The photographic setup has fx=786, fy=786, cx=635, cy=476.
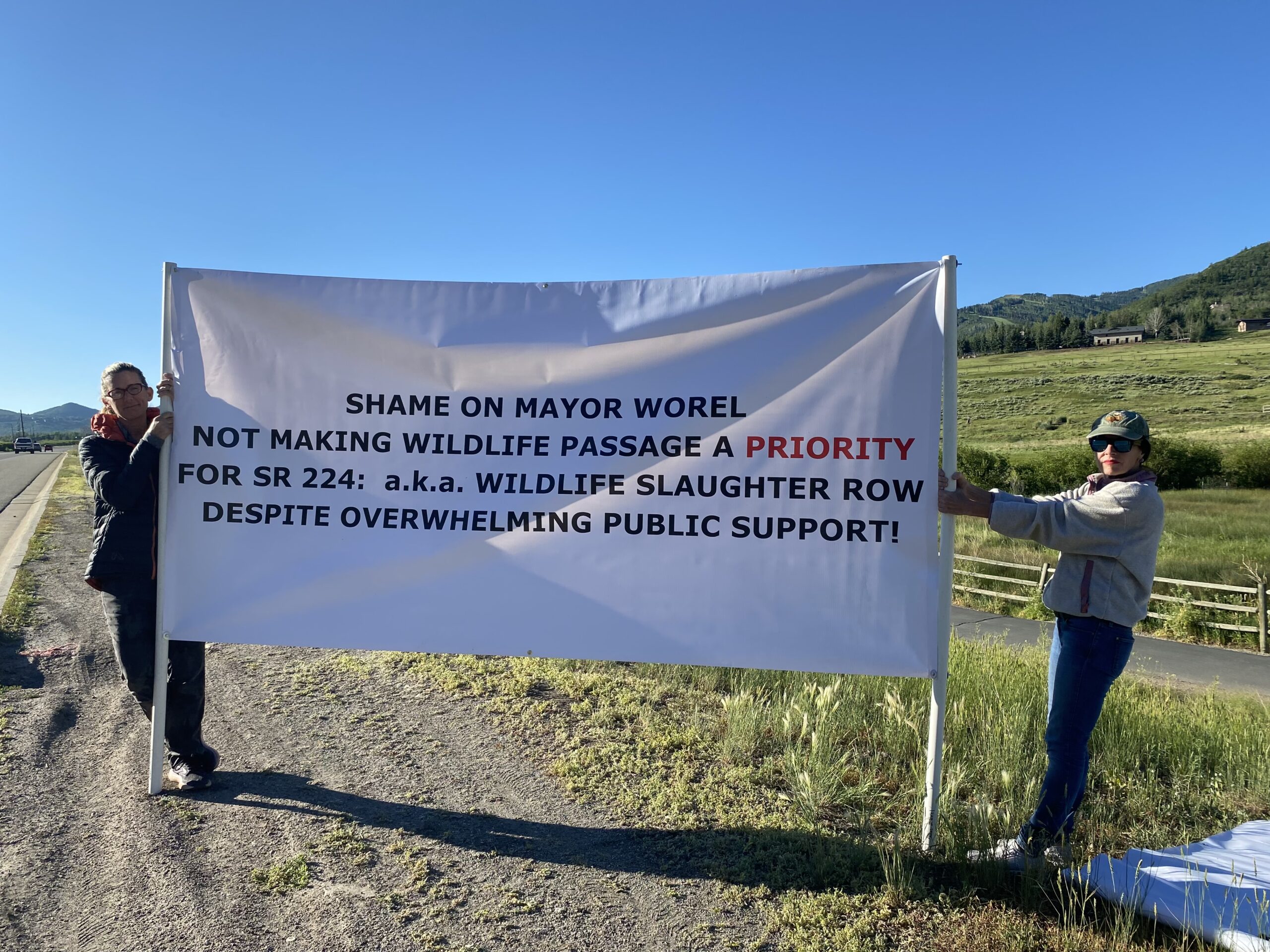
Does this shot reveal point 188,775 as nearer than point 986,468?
Yes

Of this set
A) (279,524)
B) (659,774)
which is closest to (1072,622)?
(659,774)

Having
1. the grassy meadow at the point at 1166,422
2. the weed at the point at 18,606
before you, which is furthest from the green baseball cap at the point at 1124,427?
the grassy meadow at the point at 1166,422

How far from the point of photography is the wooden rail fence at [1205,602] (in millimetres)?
12188

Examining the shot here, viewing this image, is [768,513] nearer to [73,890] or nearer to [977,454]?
[73,890]

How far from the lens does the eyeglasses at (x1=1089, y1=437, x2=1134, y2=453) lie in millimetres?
3166

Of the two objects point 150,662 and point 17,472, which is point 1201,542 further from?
point 17,472

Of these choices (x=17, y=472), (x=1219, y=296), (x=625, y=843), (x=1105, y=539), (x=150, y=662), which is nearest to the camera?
(x=1105, y=539)

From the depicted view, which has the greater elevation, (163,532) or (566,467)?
(566,467)

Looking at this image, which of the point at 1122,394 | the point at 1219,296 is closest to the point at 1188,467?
the point at 1122,394

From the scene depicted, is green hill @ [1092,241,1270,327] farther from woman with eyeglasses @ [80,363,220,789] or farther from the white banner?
woman with eyeglasses @ [80,363,220,789]

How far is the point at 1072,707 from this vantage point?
3.15m

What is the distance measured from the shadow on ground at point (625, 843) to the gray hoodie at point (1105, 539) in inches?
54.8

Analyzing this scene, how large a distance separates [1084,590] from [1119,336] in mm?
150686

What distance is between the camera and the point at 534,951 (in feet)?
8.92
